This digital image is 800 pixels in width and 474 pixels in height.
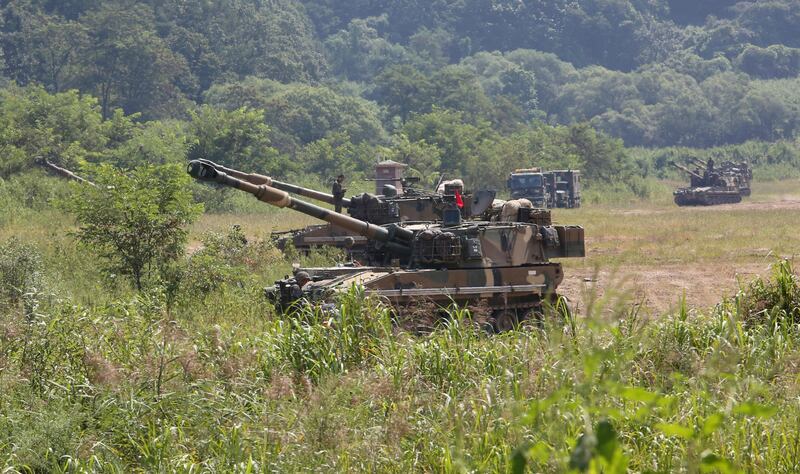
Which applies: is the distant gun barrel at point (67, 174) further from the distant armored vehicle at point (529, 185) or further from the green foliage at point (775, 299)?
the distant armored vehicle at point (529, 185)

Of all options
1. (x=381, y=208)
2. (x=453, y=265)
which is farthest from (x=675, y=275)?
(x=453, y=265)

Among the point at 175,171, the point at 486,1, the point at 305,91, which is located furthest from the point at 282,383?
the point at 486,1

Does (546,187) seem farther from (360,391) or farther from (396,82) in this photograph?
(360,391)

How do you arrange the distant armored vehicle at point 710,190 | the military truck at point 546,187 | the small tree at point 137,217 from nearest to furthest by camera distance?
the small tree at point 137,217 → the military truck at point 546,187 → the distant armored vehicle at point 710,190

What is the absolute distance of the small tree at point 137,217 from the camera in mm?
16344

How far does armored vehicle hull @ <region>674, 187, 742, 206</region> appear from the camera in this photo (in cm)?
4769

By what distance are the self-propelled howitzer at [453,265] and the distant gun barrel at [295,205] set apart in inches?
0.5

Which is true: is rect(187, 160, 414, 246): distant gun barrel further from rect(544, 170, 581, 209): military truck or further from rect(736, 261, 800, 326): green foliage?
rect(544, 170, 581, 209): military truck

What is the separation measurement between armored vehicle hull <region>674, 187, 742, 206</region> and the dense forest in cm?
779

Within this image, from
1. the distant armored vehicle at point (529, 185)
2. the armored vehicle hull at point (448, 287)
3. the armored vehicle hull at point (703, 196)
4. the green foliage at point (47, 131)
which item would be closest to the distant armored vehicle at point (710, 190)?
the armored vehicle hull at point (703, 196)

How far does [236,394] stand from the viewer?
912cm

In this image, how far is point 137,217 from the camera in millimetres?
16375

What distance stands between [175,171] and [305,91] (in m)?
46.9

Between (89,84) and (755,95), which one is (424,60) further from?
(89,84)
